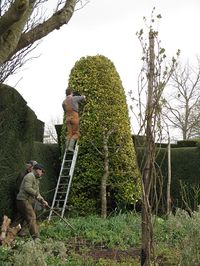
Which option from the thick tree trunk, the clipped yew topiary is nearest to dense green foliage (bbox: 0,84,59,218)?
the clipped yew topiary

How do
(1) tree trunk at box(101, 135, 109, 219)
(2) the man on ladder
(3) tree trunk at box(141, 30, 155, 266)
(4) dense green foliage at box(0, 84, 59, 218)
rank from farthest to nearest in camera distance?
(2) the man on ladder, (1) tree trunk at box(101, 135, 109, 219), (4) dense green foliage at box(0, 84, 59, 218), (3) tree trunk at box(141, 30, 155, 266)

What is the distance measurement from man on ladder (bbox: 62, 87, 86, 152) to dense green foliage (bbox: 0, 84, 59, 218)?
1.44 metres

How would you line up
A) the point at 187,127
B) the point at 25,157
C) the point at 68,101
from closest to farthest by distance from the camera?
the point at 25,157, the point at 68,101, the point at 187,127

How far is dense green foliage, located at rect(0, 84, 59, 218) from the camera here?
11203 millimetres

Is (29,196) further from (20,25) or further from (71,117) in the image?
(20,25)

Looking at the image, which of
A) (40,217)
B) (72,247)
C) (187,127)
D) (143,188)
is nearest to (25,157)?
(40,217)

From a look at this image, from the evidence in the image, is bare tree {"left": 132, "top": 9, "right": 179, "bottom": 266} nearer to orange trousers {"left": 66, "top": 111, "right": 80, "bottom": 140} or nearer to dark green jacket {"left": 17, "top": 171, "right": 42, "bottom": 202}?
dark green jacket {"left": 17, "top": 171, "right": 42, "bottom": 202}

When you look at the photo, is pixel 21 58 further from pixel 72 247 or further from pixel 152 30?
pixel 152 30

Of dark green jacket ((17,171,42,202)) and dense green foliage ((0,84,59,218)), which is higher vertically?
dense green foliage ((0,84,59,218))

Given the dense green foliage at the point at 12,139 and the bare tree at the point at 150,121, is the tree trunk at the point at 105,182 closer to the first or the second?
the dense green foliage at the point at 12,139

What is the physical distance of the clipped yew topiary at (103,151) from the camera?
45.7 ft

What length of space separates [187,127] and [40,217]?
76.1 feet

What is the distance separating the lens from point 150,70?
18.8ft

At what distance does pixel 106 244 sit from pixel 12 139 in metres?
3.49
